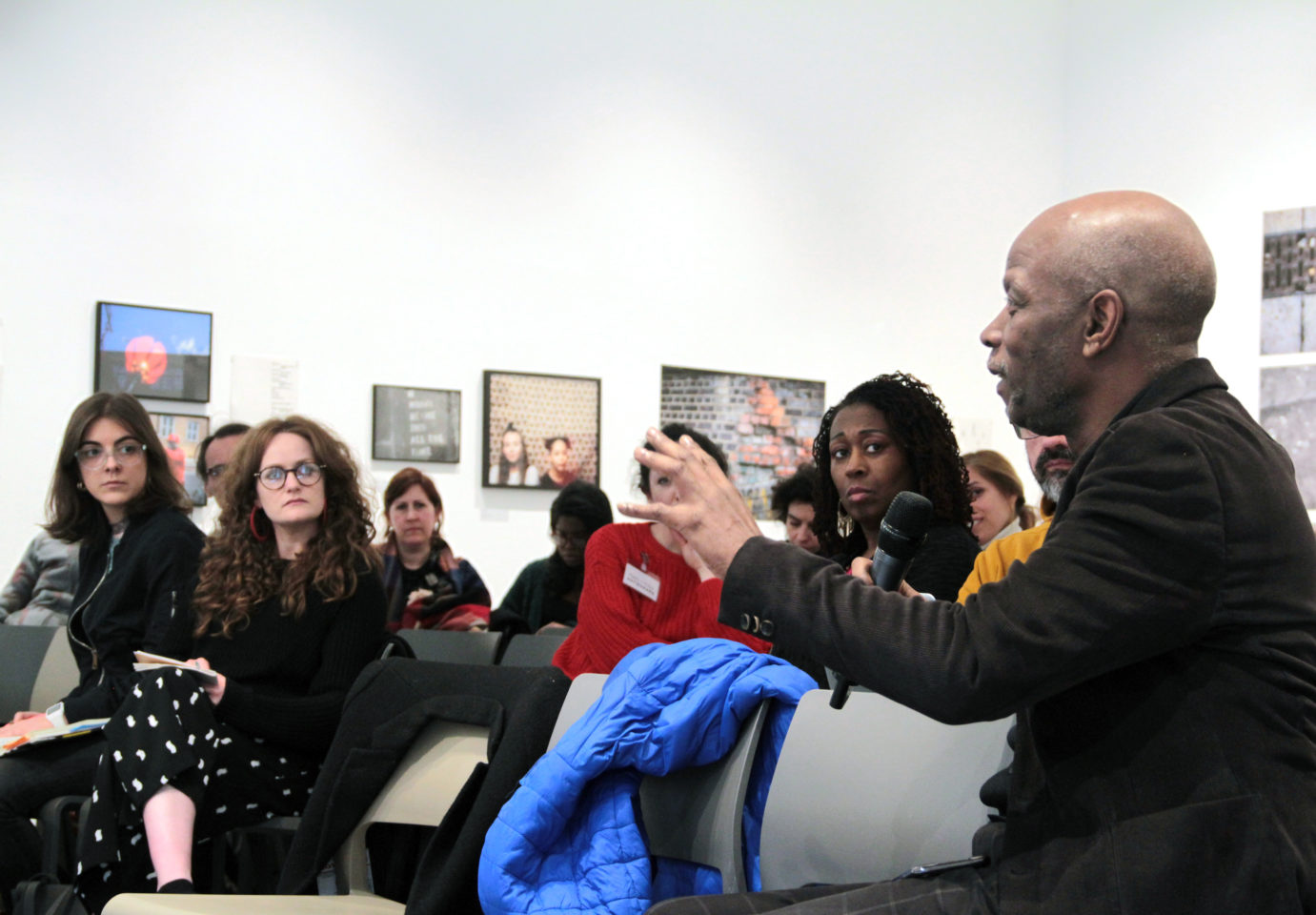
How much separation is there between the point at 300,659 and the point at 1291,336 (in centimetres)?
480

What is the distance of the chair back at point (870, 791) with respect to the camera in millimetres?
1738

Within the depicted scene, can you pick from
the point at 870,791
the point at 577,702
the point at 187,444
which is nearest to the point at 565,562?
the point at 187,444

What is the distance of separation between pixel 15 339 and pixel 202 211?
0.93 meters

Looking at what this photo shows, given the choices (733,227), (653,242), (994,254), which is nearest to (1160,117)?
(994,254)

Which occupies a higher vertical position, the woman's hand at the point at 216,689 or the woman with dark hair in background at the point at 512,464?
the woman with dark hair in background at the point at 512,464

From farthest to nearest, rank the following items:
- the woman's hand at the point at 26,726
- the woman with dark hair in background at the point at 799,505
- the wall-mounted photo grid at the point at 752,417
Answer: the wall-mounted photo grid at the point at 752,417, the woman with dark hair in background at the point at 799,505, the woman's hand at the point at 26,726

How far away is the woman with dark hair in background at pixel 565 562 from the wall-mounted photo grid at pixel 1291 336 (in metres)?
3.21

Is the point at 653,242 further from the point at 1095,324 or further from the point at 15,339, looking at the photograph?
the point at 1095,324

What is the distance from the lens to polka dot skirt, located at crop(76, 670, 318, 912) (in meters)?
2.80

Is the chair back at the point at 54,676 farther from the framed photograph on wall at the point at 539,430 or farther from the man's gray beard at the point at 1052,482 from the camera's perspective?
the man's gray beard at the point at 1052,482

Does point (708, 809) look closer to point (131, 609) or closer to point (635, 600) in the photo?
point (635, 600)

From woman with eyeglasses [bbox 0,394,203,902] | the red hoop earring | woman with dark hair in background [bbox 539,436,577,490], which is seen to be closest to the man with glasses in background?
woman with eyeglasses [bbox 0,394,203,902]

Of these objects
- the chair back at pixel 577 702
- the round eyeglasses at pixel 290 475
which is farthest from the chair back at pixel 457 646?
the chair back at pixel 577 702

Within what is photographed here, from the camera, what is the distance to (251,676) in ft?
10.2
